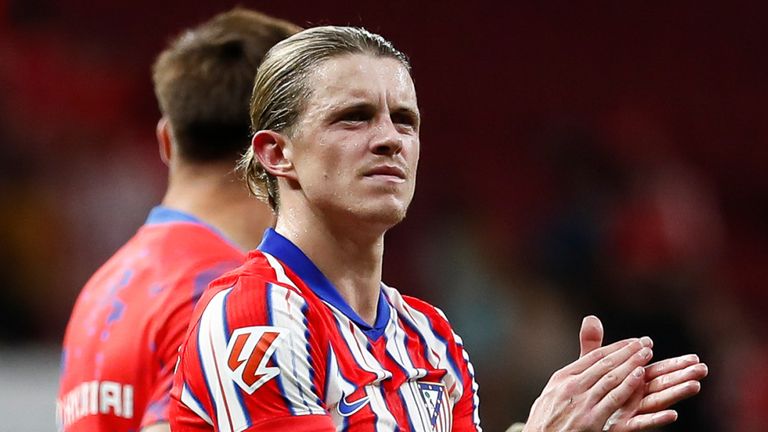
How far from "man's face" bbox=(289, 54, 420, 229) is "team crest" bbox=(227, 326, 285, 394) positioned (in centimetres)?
33

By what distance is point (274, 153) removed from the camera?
2.54m

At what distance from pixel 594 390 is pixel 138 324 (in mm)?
1229

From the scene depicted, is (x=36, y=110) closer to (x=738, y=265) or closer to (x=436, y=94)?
(x=436, y=94)

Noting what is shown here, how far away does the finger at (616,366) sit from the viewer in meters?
2.41

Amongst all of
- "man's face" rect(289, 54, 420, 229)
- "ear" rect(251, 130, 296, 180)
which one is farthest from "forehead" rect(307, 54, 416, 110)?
"ear" rect(251, 130, 296, 180)

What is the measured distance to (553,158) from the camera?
8828 millimetres

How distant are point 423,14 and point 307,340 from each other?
7.45 m

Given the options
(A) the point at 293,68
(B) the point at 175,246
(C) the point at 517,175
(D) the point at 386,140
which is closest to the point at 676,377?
(D) the point at 386,140

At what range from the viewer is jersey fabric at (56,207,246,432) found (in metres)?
3.11

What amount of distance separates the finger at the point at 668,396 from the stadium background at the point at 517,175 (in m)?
3.73

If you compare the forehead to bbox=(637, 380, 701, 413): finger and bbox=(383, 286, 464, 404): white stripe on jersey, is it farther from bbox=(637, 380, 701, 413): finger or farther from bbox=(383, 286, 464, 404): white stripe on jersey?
bbox=(637, 380, 701, 413): finger

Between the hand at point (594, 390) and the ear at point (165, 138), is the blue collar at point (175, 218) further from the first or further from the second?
the hand at point (594, 390)

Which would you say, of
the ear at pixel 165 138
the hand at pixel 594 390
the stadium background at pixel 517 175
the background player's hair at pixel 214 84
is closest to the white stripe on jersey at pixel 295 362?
the hand at pixel 594 390

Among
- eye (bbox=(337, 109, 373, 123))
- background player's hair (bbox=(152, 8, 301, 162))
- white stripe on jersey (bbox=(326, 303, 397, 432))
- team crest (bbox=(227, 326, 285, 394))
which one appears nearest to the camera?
team crest (bbox=(227, 326, 285, 394))
